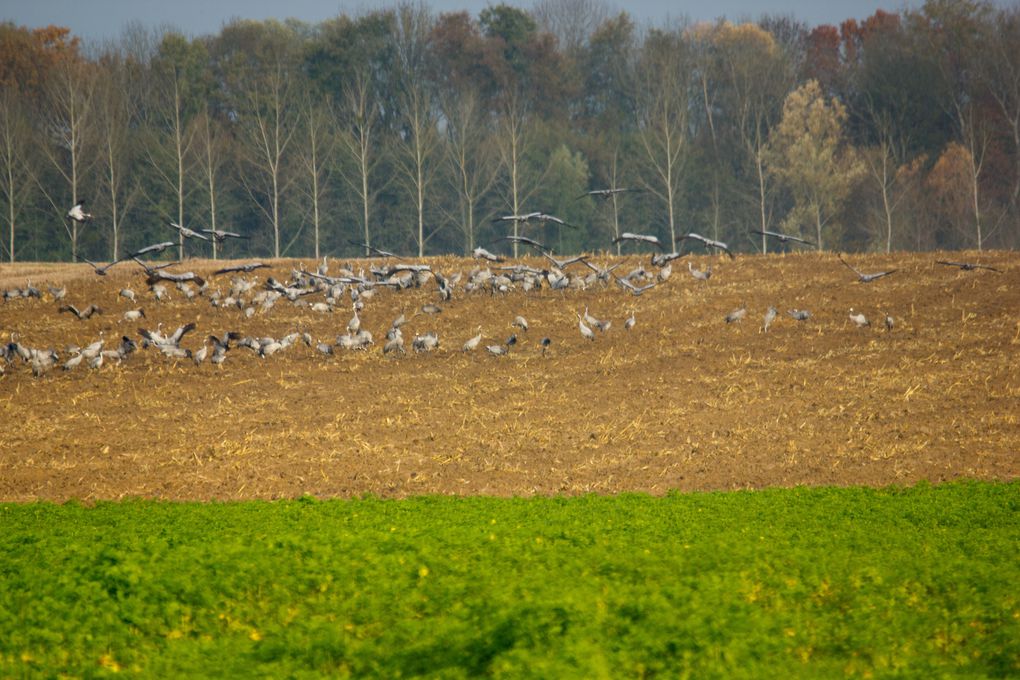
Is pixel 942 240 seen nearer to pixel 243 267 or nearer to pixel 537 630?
pixel 243 267

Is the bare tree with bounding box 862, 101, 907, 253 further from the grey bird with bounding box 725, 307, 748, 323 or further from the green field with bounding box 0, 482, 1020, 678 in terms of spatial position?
the green field with bounding box 0, 482, 1020, 678

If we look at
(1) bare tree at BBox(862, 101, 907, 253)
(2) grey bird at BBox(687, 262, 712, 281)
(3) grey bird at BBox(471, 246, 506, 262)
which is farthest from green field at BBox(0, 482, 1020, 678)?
(1) bare tree at BBox(862, 101, 907, 253)

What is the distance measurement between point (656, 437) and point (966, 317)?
7.50 m

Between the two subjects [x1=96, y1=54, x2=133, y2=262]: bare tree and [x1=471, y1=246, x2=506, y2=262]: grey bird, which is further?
[x1=96, y1=54, x2=133, y2=262]: bare tree

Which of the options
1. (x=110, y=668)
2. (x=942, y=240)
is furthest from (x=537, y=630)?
(x=942, y=240)

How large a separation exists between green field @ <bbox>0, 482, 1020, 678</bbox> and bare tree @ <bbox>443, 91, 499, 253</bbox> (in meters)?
41.4

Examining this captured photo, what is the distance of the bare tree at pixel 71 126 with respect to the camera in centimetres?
4791

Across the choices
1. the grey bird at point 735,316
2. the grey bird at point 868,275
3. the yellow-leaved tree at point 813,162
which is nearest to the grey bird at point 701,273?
the grey bird at point 868,275

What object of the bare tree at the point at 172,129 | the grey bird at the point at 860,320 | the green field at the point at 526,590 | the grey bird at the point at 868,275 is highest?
the bare tree at the point at 172,129

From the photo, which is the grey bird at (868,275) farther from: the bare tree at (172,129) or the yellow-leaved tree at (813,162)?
the bare tree at (172,129)

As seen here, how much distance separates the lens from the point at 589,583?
790cm

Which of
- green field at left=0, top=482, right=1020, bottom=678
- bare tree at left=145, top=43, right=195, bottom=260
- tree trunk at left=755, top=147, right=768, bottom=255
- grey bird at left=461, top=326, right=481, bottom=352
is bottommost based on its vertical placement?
green field at left=0, top=482, right=1020, bottom=678

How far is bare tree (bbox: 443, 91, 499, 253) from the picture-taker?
52.0 m

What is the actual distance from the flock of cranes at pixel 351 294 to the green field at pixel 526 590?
25.3 feet
